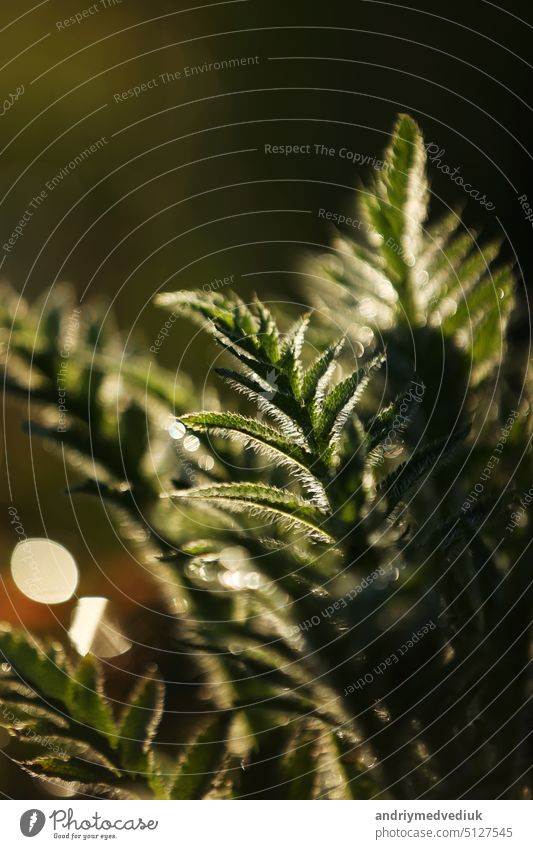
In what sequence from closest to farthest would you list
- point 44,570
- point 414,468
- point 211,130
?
point 414,468 < point 44,570 < point 211,130

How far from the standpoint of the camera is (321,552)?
218 mm

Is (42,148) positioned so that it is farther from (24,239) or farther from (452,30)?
(452,30)

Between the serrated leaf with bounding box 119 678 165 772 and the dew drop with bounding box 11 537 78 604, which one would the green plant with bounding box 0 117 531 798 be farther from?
the dew drop with bounding box 11 537 78 604

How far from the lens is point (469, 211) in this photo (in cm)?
44

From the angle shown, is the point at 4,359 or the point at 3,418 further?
the point at 3,418

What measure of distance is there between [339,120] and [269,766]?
19.3 inches

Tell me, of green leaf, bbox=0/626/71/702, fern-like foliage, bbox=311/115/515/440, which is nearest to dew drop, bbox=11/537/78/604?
green leaf, bbox=0/626/71/702

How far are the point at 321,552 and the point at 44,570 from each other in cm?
26

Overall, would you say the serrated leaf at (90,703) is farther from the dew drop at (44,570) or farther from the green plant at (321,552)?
the dew drop at (44,570)

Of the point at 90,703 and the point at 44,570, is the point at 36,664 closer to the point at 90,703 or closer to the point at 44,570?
the point at 90,703

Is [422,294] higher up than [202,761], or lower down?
higher up

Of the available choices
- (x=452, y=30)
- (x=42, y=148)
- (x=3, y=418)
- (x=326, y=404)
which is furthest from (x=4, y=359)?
(x=452, y=30)

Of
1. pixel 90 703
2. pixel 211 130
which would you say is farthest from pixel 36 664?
pixel 211 130

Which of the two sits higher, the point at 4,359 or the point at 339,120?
the point at 339,120
